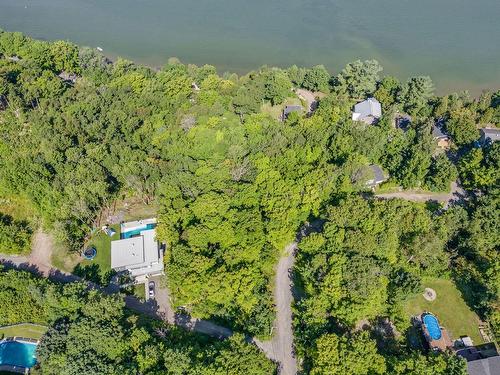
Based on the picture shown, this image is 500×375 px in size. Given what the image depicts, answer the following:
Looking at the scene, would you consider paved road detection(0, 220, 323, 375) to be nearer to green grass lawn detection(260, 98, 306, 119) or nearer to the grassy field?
the grassy field

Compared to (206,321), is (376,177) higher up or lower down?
higher up

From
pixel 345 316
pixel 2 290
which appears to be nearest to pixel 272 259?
pixel 345 316

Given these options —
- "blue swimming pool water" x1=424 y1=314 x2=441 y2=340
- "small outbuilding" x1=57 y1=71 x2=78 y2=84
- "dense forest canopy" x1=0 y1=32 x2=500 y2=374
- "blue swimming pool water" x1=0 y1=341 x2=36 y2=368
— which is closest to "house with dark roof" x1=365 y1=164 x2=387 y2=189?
"dense forest canopy" x1=0 y1=32 x2=500 y2=374

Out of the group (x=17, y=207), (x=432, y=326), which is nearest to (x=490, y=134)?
(x=432, y=326)

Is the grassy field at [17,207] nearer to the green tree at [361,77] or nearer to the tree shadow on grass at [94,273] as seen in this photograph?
the tree shadow on grass at [94,273]

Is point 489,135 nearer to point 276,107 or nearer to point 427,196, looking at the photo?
point 427,196

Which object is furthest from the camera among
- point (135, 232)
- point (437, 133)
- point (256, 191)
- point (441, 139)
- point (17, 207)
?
point (437, 133)
